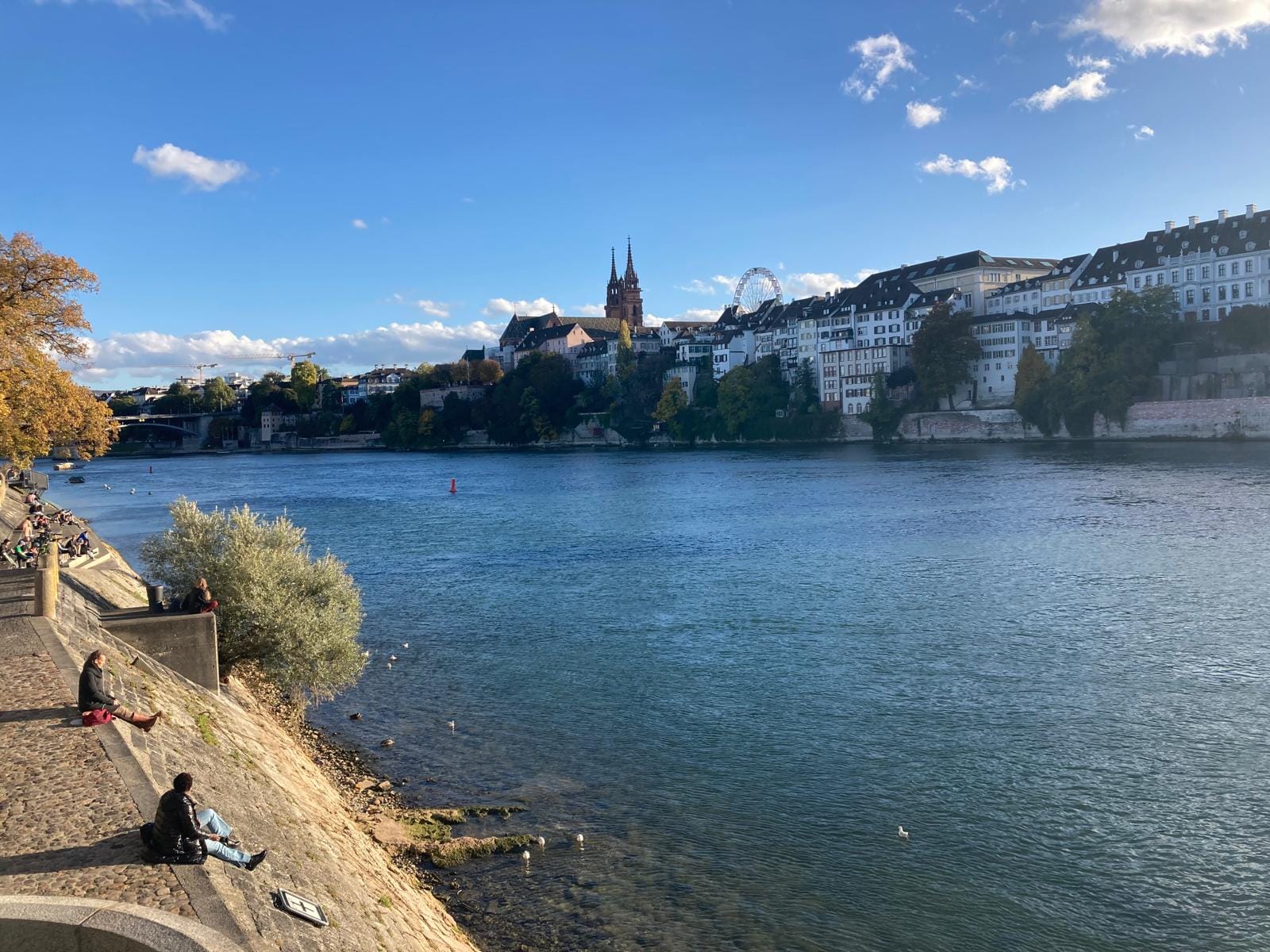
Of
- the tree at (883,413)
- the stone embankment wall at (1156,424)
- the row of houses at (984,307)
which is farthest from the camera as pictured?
the tree at (883,413)

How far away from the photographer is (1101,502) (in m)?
Result: 47.9

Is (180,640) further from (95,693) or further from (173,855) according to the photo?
(173,855)

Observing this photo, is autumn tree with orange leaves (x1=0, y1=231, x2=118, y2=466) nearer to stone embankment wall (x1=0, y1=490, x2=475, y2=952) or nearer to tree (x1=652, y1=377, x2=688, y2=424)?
stone embankment wall (x1=0, y1=490, x2=475, y2=952)

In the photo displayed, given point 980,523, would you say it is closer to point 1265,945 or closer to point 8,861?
point 1265,945

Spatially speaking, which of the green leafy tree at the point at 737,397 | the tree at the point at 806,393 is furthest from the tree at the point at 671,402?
the tree at the point at 806,393

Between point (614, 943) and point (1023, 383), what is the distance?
85.8 m

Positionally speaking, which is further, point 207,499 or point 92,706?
point 207,499

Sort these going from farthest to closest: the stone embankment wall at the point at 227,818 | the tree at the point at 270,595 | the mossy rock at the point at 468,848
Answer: the tree at the point at 270,595 → the mossy rock at the point at 468,848 → the stone embankment wall at the point at 227,818

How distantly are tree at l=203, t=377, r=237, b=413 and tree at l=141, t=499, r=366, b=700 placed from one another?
178 meters

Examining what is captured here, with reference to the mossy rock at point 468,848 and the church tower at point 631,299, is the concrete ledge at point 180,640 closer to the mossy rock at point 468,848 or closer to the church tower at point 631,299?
the mossy rock at point 468,848

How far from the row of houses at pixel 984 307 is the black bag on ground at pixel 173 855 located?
292 ft

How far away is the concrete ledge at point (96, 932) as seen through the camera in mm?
6691

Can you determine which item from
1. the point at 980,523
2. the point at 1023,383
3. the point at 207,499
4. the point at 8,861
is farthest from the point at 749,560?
the point at 1023,383

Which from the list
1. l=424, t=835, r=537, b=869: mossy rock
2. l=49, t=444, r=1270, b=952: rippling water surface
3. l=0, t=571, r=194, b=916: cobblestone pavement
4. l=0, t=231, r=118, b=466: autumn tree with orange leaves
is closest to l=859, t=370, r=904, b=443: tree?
l=49, t=444, r=1270, b=952: rippling water surface
